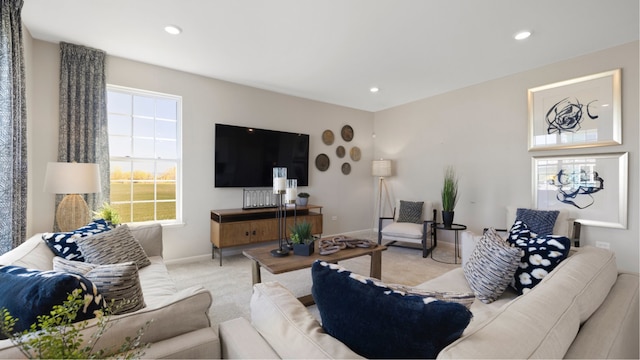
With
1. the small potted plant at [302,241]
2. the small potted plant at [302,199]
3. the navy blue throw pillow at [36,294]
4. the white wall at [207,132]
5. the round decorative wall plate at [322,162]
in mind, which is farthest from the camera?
the round decorative wall plate at [322,162]

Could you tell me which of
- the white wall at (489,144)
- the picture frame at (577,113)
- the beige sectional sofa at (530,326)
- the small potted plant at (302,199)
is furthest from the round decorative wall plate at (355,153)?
the beige sectional sofa at (530,326)

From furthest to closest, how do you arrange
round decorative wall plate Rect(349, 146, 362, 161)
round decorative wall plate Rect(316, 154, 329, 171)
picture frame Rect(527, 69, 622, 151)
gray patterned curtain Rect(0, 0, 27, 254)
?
round decorative wall plate Rect(349, 146, 362, 161) → round decorative wall plate Rect(316, 154, 329, 171) → picture frame Rect(527, 69, 622, 151) → gray patterned curtain Rect(0, 0, 27, 254)

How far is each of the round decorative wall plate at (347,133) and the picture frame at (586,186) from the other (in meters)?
3.03

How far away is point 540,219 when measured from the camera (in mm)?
3254

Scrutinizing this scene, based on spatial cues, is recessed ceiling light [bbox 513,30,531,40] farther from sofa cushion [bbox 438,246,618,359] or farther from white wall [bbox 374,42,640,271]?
sofa cushion [bbox 438,246,618,359]

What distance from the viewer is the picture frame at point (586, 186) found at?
302 cm

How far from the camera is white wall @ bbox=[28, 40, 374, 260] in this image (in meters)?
2.94

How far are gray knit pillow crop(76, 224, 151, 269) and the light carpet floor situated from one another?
27.8 inches

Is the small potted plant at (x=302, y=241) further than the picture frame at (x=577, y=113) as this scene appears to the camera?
No

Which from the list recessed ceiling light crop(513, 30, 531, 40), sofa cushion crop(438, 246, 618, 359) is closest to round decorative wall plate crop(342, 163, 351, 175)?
recessed ceiling light crop(513, 30, 531, 40)

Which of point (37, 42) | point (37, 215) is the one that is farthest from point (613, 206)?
point (37, 42)

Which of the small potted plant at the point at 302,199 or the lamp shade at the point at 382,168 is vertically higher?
the lamp shade at the point at 382,168

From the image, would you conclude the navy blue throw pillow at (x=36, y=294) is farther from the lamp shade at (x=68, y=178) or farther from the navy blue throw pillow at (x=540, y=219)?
the navy blue throw pillow at (x=540, y=219)

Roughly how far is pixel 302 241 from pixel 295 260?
233 mm
